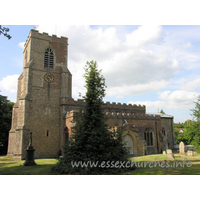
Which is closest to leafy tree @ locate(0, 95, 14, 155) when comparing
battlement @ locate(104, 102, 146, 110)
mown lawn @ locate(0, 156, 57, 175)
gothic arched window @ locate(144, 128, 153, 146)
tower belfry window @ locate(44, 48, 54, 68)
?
tower belfry window @ locate(44, 48, 54, 68)

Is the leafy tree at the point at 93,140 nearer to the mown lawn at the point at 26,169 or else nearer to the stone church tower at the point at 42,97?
the mown lawn at the point at 26,169

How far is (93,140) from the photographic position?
10023mm

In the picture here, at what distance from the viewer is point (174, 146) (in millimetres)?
30047

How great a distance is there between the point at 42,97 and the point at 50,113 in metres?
2.48

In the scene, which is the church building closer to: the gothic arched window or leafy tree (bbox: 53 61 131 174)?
the gothic arched window

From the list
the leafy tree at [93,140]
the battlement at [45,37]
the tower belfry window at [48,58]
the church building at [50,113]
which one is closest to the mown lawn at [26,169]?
the leafy tree at [93,140]

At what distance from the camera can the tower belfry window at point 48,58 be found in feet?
81.9

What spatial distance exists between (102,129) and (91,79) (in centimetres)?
345

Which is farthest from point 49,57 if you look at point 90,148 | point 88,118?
point 90,148

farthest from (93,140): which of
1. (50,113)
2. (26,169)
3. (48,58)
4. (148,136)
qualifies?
(48,58)

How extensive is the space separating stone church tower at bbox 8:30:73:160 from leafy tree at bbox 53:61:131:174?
12.3 meters

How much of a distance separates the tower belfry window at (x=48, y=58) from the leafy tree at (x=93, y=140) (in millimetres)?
15065

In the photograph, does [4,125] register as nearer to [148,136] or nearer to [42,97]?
[42,97]

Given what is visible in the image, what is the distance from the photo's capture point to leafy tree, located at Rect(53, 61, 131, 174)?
32.1ft
